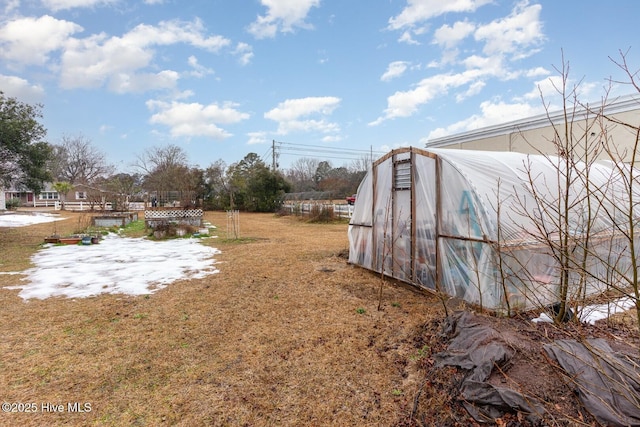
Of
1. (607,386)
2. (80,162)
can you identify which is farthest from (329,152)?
(607,386)

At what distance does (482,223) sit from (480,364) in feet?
7.19

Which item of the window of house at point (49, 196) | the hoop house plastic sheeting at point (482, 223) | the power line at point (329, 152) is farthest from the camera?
the window of house at point (49, 196)

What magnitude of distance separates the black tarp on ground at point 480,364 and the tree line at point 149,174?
10.5m

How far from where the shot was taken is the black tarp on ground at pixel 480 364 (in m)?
2.04

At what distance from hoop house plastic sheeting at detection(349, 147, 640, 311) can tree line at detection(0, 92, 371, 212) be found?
822 centimetres

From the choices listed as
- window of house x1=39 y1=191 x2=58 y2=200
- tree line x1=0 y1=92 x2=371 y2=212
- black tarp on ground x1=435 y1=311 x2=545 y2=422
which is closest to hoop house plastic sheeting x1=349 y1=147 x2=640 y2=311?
black tarp on ground x1=435 y1=311 x2=545 y2=422

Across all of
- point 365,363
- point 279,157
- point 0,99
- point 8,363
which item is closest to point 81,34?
point 0,99

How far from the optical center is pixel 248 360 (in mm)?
3195

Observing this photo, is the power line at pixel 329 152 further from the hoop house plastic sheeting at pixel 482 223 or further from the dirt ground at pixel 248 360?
the dirt ground at pixel 248 360

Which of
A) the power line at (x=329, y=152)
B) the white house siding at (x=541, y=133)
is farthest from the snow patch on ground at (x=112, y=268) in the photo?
the power line at (x=329, y=152)

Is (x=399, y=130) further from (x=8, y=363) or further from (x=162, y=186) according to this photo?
(x=162, y=186)

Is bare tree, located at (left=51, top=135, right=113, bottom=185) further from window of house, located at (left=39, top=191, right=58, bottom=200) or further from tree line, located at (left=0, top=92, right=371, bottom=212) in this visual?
window of house, located at (left=39, top=191, right=58, bottom=200)

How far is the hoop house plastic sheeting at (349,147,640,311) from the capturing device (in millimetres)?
4008

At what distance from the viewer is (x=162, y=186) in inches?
1043
